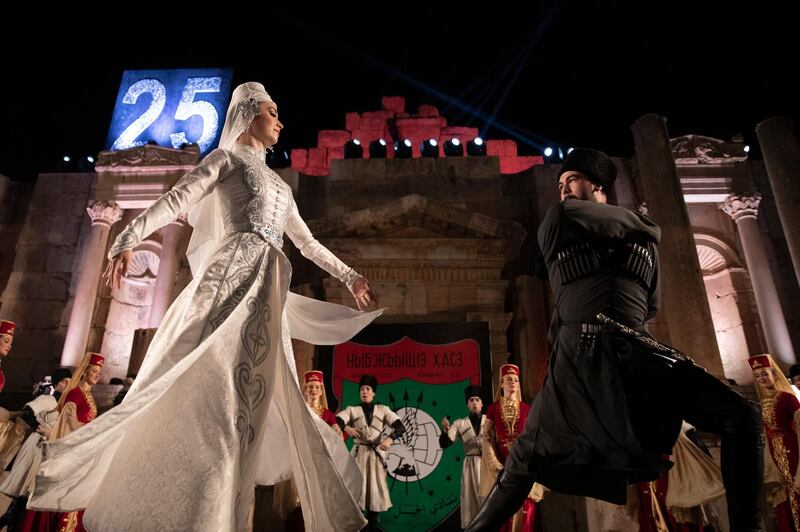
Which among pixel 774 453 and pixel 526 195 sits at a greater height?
pixel 526 195

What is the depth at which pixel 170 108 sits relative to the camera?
1620cm

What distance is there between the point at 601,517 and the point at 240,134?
5181mm

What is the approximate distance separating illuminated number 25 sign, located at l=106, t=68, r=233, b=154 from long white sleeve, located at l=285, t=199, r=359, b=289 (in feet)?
43.1

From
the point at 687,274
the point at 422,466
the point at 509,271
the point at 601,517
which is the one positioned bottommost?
the point at 601,517

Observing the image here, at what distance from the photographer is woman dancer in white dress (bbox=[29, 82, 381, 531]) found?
2084mm

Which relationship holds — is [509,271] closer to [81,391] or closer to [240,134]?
[81,391]

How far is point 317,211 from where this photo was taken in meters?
12.3

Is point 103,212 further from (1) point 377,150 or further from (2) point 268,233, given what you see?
(2) point 268,233

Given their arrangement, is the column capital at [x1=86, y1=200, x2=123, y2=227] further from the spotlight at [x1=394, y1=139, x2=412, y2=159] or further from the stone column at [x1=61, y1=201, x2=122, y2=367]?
the spotlight at [x1=394, y1=139, x2=412, y2=159]

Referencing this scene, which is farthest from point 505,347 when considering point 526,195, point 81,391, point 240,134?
point 240,134

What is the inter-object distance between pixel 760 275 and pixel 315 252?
11.9 meters

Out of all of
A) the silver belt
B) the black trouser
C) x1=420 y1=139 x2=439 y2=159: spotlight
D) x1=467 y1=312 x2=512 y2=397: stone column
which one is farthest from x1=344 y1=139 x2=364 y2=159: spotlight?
the black trouser

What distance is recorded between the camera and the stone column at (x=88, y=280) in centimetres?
1127

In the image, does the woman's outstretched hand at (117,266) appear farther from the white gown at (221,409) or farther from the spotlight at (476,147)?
the spotlight at (476,147)
